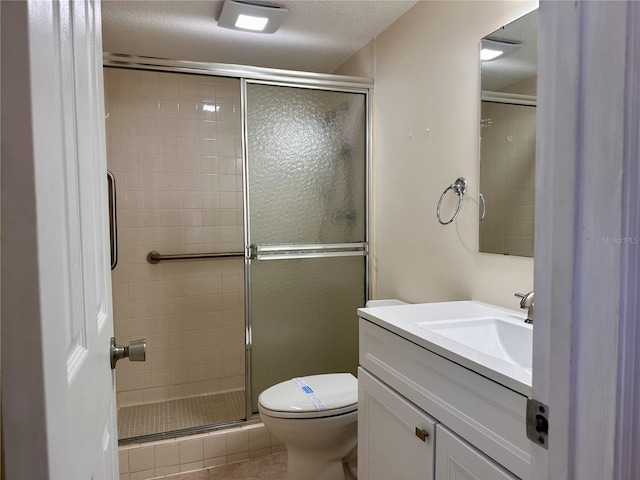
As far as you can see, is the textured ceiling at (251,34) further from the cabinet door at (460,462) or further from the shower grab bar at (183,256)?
the cabinet door at (460,462)

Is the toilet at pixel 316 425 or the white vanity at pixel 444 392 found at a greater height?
the white vanity at pixel 444 392

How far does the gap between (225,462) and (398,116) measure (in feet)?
6.52

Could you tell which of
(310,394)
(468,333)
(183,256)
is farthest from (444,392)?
(183,256)

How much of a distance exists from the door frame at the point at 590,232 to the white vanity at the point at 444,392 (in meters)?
0.42

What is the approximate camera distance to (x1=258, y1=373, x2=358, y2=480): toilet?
6.04 ft

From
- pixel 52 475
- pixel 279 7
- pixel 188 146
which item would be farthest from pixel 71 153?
pixel 188 146

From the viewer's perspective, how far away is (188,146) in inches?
114

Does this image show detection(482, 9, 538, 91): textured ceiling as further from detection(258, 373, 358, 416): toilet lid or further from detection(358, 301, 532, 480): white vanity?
detection(258, 373, 358, 416): toilet lid

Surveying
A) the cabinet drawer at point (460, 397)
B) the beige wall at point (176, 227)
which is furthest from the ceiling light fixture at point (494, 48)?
the beige wall at point (176, 227)

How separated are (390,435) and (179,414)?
1672 millimetres

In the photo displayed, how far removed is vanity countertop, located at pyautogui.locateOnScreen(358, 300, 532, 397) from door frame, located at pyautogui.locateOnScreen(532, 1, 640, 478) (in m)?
0.42

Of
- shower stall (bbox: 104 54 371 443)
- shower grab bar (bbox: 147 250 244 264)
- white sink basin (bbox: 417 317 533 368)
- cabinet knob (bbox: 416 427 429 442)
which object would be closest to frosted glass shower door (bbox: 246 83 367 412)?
shower stall (bbox: 104 54 371 443)

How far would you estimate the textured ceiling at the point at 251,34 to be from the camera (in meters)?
2.14

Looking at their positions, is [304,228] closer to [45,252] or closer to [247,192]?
[247,192]
